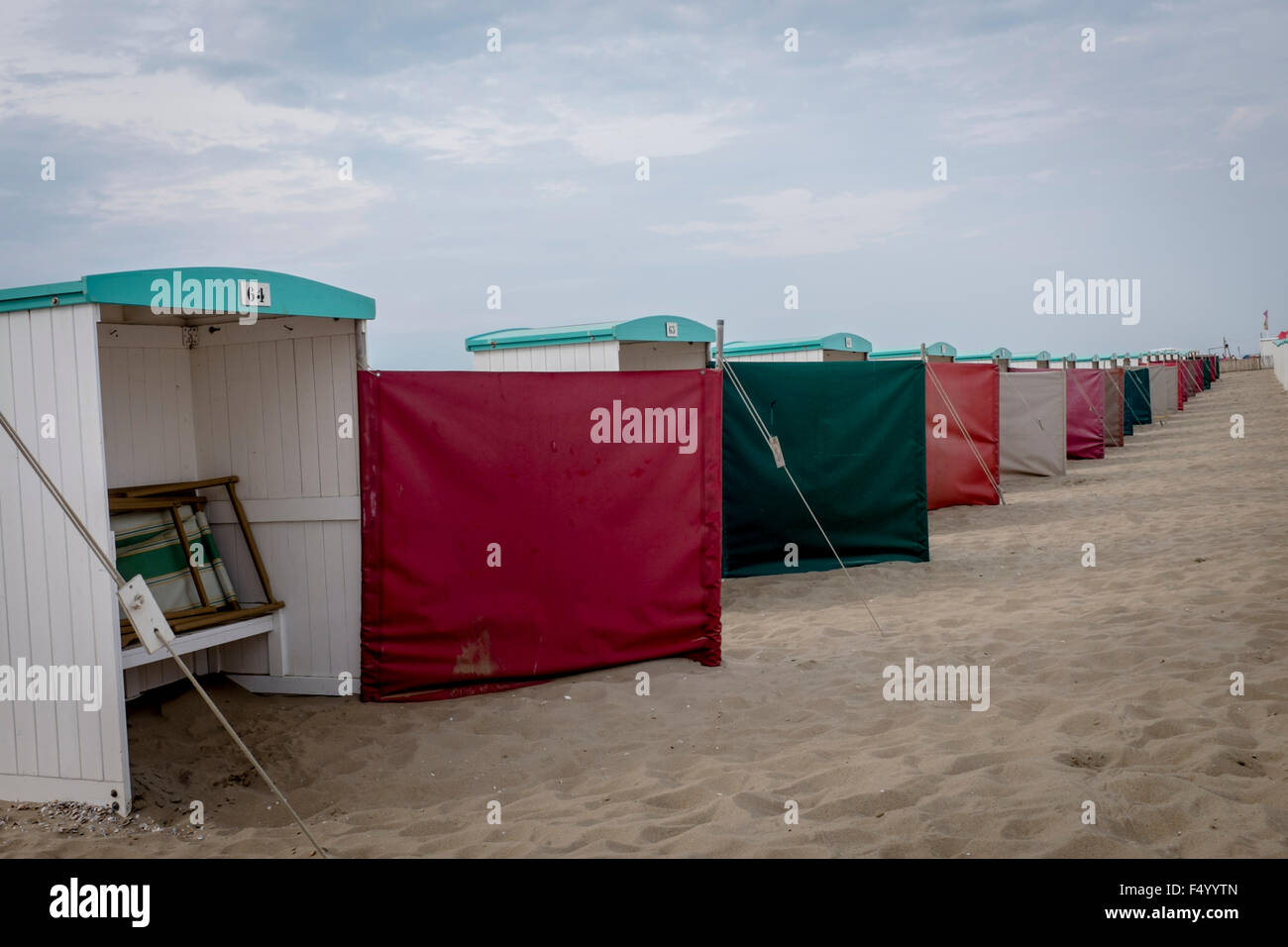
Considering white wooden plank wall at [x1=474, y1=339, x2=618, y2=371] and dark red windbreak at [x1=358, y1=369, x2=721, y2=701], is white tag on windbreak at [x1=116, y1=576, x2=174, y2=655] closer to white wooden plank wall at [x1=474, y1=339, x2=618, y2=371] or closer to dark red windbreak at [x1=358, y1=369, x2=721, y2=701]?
dark red windbreak at [x1=358, y1=369, x2=721, y2=701]

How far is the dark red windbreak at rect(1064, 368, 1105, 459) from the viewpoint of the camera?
776 inches

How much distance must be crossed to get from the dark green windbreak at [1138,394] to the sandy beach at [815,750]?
Result: 69.0ft


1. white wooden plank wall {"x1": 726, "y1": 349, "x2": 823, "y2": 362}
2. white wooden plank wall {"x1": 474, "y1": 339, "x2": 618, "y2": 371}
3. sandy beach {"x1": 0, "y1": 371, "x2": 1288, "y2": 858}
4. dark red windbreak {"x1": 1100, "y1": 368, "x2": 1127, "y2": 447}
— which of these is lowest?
sandy beach {"x1": 0, "y1": 371, "x2": 1288, "y2": 858}

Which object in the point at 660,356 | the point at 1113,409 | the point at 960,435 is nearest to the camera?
the point at 660,356

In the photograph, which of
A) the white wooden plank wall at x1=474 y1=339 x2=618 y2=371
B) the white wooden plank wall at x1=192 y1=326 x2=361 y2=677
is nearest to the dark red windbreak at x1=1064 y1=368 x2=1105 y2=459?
the white wooden plank wall at x1=474 y1=339 x2=618 y2=371

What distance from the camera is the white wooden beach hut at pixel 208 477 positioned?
172 inches

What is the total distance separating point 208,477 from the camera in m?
6.20

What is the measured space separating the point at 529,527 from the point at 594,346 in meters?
4.74


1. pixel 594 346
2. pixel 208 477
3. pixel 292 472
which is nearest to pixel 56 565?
pixel 292 472

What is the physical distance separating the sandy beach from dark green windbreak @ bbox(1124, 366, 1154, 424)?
21.0 m

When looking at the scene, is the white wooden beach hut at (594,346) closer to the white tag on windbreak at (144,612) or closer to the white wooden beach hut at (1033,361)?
the white tag on windbreak at (144,612)

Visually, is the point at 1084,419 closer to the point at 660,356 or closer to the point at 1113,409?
the point at 1113,409

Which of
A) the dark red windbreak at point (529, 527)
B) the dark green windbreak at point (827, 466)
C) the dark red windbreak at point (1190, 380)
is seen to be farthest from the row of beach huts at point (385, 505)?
the dark red windbreak at point (1190, 380)

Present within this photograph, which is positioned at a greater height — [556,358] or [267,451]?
[556,358]
